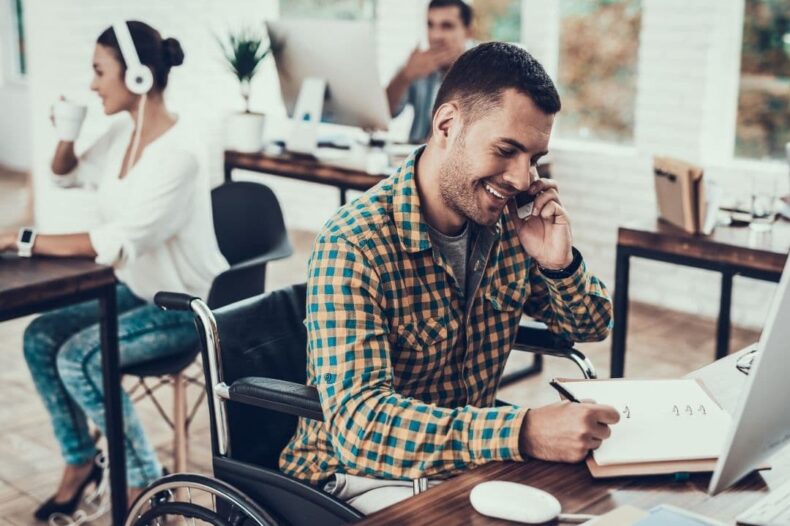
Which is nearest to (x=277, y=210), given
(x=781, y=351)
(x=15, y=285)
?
(x=15, y=285)

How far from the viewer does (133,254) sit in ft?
7.80

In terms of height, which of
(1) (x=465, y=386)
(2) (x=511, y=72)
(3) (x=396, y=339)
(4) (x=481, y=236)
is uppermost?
(2) (x=511, y=72)

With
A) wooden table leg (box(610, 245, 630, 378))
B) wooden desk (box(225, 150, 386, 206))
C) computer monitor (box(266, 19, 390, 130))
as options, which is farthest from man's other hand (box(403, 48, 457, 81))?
wooden table leg (box(610, 245, 630, 378))

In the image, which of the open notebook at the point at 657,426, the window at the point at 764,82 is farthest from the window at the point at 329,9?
the open notebook at the point at 657,426

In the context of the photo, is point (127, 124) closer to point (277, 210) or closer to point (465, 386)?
point (277, 210)

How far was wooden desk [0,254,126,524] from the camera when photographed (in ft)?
6.71

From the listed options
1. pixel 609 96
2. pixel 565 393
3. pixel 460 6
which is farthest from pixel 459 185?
pixel 609 96

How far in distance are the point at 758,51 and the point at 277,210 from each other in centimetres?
251

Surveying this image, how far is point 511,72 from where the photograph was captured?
1.40 m

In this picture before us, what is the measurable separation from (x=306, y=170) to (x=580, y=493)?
2.81m

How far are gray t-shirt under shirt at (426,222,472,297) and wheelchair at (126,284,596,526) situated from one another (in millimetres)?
267

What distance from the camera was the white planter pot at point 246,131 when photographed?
13.1 feet

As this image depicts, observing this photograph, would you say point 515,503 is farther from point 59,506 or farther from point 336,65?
point 336,65

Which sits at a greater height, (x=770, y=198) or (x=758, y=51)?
(x=758, y=51)
